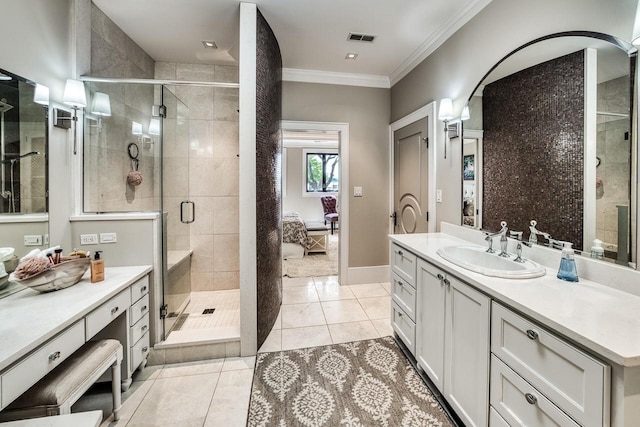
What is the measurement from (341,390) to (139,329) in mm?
1429

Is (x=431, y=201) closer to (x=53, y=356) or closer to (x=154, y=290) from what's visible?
(x=154, y=290)

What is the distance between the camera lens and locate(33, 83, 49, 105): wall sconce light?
161 cm

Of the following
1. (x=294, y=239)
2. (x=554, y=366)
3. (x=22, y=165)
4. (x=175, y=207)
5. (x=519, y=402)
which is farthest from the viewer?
(x=294, y=239)

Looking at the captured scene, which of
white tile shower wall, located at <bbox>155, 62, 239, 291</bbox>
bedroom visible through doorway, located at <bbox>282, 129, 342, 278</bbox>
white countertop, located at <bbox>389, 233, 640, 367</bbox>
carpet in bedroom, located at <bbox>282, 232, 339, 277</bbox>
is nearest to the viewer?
white countertop, located at <bbox>389, 233, 640, 367</bbox>

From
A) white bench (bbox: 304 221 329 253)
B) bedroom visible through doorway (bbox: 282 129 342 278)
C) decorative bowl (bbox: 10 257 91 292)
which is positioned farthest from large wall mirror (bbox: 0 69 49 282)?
bedroom visible through doorway (bbox: 282 129 342 278)

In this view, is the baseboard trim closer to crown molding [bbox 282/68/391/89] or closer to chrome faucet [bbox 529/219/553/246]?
chrome faucet [bbox 529/219/553/246]

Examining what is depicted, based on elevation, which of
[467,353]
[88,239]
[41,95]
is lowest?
[467,353]

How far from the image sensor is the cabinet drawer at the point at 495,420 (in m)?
1.12

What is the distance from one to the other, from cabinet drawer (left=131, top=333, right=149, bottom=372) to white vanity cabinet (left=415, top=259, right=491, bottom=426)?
191cm

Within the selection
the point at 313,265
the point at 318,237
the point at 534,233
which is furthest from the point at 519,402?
the point at 318,237

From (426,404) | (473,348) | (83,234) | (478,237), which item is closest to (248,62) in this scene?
(83,234)

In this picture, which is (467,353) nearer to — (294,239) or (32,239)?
(32,239)

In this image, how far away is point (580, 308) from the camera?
97cm

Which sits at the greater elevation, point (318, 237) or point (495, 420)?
point (318, 237)
